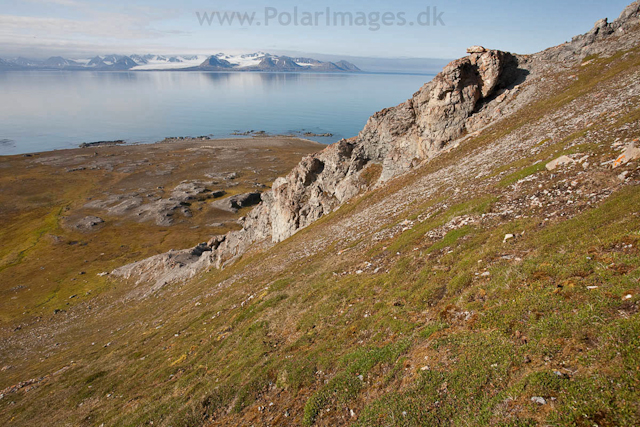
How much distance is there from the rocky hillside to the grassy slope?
75 mm

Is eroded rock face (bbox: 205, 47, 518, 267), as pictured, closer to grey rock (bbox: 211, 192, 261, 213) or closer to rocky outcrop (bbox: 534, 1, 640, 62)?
rocky outcrop (bbox: 534, 1, 640, 62)

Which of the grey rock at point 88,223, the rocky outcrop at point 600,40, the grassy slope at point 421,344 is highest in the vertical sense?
the rocky outcrop at point 600,40

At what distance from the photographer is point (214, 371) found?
64.7ft

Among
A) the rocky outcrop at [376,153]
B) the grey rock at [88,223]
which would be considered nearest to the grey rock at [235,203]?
the grey rock at [88,223]

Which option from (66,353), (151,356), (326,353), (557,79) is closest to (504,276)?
(326,353)

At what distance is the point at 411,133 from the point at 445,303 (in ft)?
136

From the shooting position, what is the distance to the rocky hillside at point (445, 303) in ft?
30.8

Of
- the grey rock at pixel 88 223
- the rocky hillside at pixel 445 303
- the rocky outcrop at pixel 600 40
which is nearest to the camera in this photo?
the rocky hillside at pixel 445 303

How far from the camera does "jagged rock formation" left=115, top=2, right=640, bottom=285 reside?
45.8m

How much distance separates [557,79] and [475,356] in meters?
49.2

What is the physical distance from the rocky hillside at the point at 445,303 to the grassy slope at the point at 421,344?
75mm

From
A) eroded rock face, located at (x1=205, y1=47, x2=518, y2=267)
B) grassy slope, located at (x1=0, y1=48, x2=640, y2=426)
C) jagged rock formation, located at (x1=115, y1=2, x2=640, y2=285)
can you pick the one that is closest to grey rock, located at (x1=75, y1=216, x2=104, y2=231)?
jagged rock formation, located at (x1=115, y1=2, x2=640, y2=285)

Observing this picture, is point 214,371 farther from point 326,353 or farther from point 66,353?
point 66,353

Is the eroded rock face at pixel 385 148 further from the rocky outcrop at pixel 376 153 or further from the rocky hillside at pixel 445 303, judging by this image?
the rocky hillside at pixel 445 303
